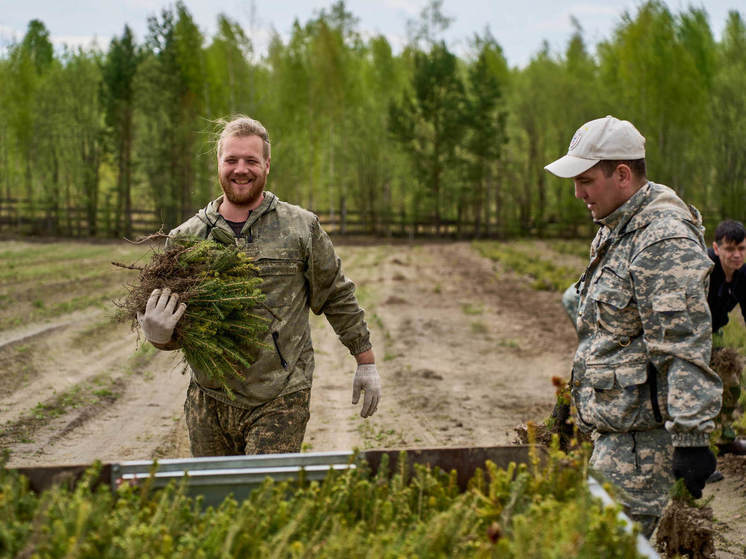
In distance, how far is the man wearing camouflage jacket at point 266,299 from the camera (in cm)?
353

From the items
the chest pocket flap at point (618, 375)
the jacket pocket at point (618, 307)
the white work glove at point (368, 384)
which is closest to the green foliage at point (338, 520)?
the chest pocket flap at point (618, 375)

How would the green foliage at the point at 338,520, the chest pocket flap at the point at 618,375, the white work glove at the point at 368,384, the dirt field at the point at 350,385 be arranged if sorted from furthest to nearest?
the dirt field at the point at 350,385
the white work glove at the point at 368,384
the chest pocket flap at the point at 618,375
the green foliage at the point at 338,520

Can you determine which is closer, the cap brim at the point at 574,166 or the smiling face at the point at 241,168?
the cap brim at the point at 574,166

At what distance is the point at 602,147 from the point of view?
3061mm

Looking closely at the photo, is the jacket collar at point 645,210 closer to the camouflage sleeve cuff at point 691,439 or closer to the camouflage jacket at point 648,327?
the camouflage jacket at point 648,327

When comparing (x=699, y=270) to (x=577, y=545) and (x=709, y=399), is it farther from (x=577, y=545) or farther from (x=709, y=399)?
(x=577, y=545)

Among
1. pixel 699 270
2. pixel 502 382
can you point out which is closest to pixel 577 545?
pixel 699 270

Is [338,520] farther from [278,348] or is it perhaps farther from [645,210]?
[645,210]

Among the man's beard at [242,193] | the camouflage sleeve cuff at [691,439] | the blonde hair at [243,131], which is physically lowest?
the camouflage sleeve cuff at [691,439]

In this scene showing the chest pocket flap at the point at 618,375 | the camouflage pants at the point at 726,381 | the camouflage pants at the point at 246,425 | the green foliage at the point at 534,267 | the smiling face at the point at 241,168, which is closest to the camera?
the chest pocket flap at the point at 618,375

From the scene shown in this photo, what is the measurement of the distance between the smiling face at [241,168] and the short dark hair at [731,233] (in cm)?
322

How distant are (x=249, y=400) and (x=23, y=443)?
408cm

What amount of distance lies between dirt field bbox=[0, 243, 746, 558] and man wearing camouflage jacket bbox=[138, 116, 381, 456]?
5.31 ft

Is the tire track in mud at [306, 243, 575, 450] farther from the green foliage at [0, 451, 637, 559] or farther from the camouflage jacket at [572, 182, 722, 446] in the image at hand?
the green foliage at [0, 451, 637, 559]
